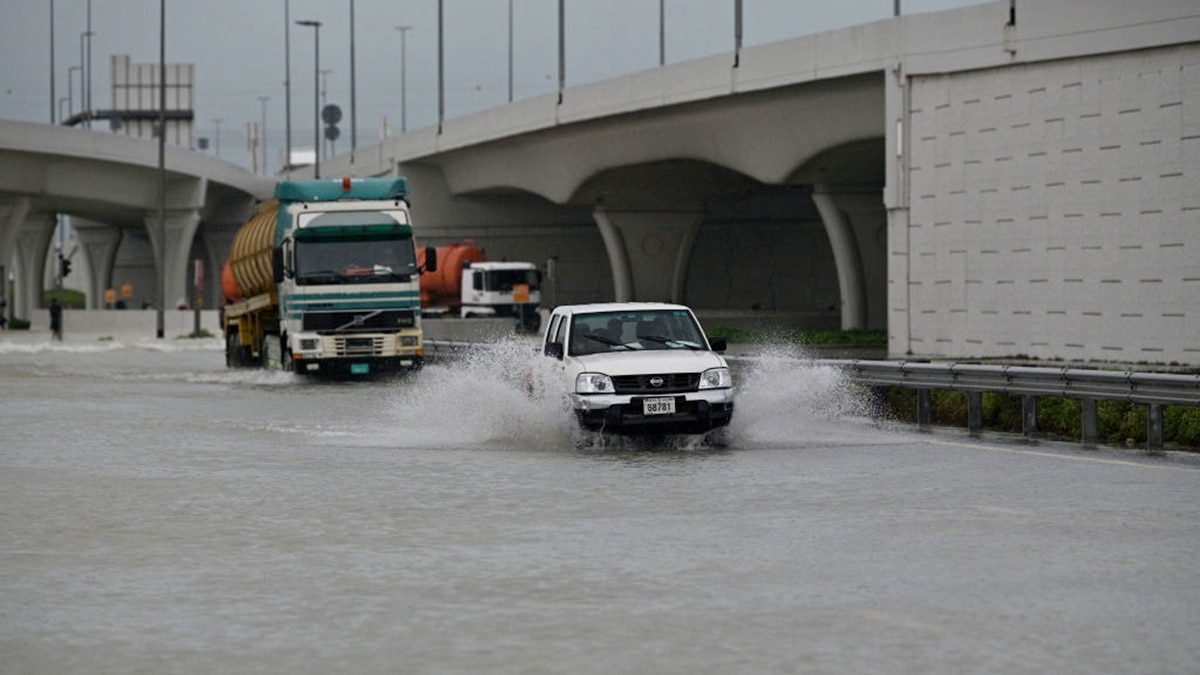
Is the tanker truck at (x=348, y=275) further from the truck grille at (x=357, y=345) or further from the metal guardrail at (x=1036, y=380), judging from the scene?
the metal guardrail at (x=1036, y=380)

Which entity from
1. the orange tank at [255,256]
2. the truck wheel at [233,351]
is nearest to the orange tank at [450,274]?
the truck wheel at [233,351]

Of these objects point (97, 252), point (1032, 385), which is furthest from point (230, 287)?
point (97, 252)

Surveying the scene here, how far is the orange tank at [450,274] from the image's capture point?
8012cm

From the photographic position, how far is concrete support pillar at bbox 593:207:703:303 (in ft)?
258

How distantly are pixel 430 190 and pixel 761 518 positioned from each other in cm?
6946

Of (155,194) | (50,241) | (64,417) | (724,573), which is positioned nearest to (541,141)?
(155,194)

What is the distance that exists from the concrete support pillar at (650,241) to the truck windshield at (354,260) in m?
42.1

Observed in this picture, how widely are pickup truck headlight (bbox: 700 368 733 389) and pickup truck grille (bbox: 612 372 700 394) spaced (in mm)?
83

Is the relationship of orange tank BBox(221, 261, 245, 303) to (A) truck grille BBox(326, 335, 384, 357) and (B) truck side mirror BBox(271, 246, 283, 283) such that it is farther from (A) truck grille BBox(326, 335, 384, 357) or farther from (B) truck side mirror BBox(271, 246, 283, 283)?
(A) truck grille BBox(326, 335, 384, 357)

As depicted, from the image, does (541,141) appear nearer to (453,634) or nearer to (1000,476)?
A: (1000,476)

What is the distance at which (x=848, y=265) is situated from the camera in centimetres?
Result: 6219

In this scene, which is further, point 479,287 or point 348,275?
point 479,287

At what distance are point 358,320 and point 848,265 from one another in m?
27.7

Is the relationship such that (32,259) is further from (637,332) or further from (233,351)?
(637,332)
